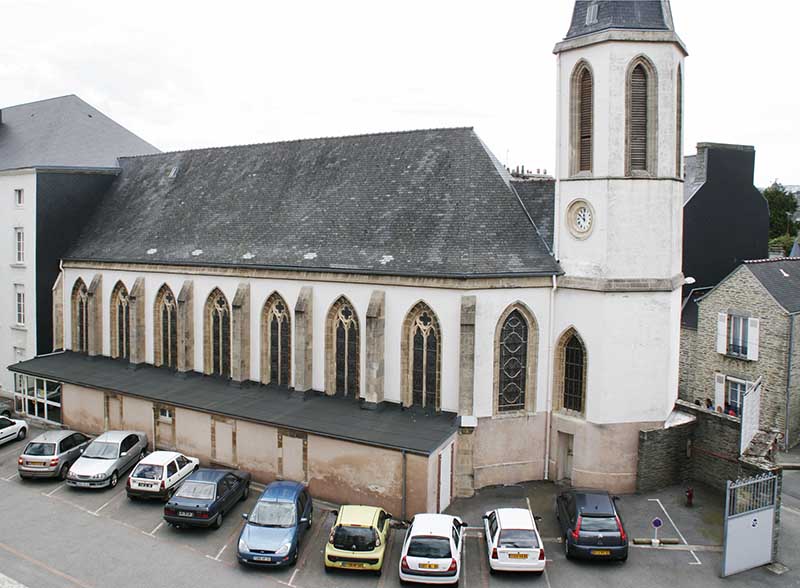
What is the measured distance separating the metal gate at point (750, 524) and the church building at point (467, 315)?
18.2ft

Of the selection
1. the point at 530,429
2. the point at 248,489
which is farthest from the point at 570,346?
the point at 248,489

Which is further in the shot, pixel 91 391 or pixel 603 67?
pixel 91 391

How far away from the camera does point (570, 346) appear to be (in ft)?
86.0

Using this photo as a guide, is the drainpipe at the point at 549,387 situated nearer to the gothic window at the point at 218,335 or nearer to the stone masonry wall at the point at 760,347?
the stone masonry wall at the point at 760,347

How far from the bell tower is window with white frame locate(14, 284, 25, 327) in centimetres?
2875

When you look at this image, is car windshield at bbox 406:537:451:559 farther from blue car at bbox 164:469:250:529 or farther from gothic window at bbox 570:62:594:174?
gothic window at bbox 570:62:594:174

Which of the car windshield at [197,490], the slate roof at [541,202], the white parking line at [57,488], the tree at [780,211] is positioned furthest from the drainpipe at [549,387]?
the tree at [780,211]

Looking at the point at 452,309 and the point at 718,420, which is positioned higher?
the point at 452,309

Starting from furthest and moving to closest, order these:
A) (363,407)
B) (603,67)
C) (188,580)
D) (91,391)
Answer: (91,391)
(363,407)
(603,67)
(188,580)

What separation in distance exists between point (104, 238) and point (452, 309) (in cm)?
2105

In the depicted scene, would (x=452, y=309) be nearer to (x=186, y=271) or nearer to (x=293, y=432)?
(x=293, y=432)

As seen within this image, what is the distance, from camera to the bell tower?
81.2 ft

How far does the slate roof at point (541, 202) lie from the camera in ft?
88.4

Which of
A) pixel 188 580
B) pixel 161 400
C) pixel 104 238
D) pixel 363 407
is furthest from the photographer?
pixel 104 238
